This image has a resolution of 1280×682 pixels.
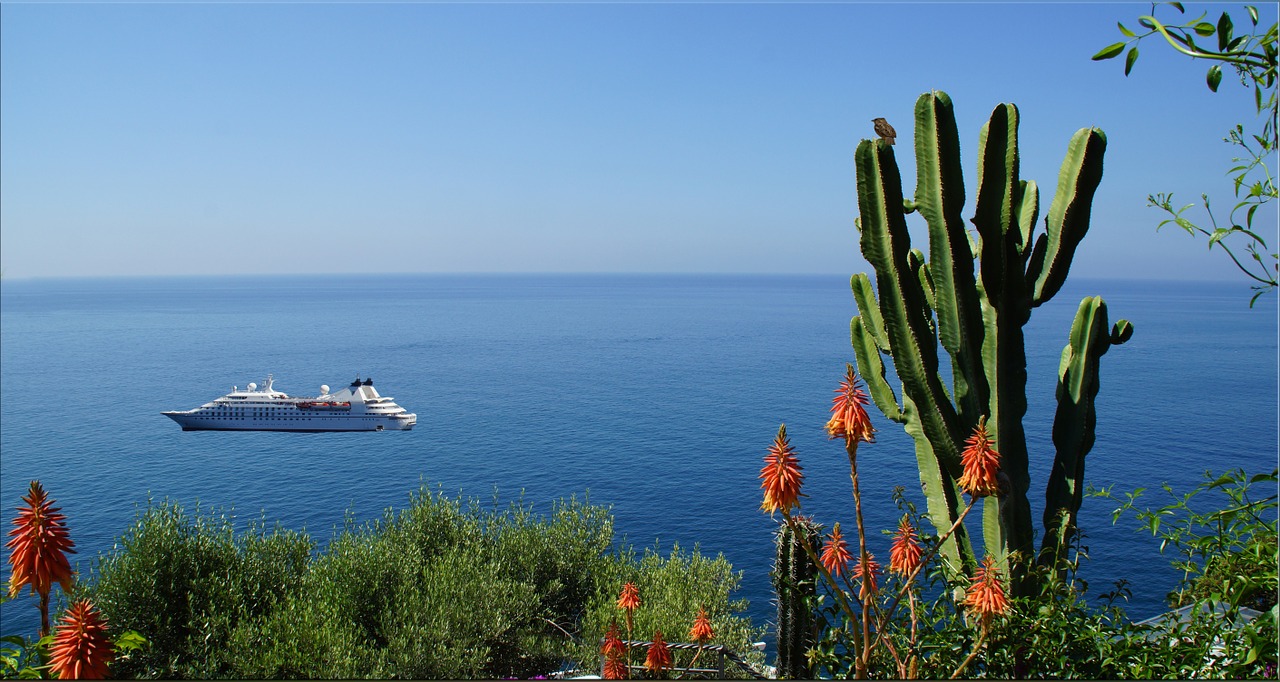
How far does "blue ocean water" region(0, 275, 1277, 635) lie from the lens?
30.0 m

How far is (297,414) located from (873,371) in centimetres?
4898

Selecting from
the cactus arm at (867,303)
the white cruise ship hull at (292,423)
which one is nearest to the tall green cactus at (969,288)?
the cactus arm at (867,303)

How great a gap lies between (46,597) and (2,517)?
3536 centimetres

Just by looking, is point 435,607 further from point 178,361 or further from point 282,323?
Answer: point 282,323

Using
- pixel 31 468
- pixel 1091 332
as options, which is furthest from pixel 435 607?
pixel 31 468

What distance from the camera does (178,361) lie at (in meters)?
72.9

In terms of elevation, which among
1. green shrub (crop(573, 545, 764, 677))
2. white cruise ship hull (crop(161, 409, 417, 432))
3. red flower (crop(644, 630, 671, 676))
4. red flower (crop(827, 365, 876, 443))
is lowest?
white cruise ship hull (crop(161, 409, 417, 432))

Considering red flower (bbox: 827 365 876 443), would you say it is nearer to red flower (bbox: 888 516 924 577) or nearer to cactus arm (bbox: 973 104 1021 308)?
red flower (bbox: 888 516 924 577)

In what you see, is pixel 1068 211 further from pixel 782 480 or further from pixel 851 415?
pixel 782 480

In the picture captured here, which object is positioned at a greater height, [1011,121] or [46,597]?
[1011,121]

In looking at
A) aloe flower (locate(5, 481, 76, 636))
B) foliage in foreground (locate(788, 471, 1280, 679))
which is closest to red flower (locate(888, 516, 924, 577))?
foliage in foreground (locate(788, 471, 1280, 679))

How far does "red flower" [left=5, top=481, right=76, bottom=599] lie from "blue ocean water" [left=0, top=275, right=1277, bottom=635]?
644 inches

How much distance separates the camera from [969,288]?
5.70 m

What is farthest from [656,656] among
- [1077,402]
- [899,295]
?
[1077,402]
